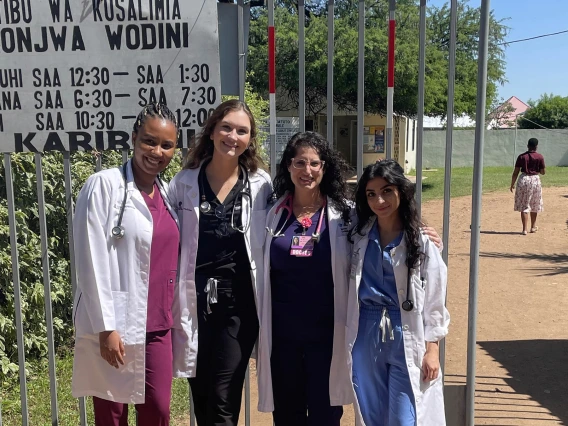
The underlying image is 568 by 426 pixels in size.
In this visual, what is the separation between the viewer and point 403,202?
2.56 meters

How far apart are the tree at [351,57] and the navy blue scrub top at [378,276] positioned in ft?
41.6

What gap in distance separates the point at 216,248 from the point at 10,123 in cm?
135

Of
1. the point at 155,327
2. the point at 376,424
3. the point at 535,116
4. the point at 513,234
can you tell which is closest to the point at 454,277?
the point at 513,234

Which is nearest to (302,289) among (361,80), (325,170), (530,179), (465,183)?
(325,170)

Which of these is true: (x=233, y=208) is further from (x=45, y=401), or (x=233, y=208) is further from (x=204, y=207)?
Result: (x=45, y=401)

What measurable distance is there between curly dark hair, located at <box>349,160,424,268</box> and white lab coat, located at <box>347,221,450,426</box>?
0.03m

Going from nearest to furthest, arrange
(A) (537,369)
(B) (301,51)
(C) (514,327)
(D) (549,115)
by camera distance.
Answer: (B) (301,51), (A) (537,369), (C) (514,327), (D) (549,115)

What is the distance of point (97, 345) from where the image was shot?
242 cm

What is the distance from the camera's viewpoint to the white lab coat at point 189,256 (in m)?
2.58

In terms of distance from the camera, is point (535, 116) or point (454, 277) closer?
point (454, 277)

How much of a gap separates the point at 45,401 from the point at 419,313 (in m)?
3.26

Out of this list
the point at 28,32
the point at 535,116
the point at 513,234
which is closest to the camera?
the point at 28,32

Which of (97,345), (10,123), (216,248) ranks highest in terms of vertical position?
(10,123)

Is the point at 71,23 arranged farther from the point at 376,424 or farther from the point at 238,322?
the point at 376,424
